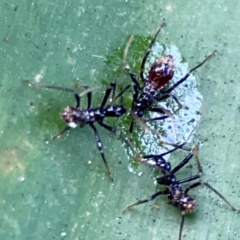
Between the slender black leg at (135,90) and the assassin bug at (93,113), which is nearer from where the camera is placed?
the assassin bug at (93,113)

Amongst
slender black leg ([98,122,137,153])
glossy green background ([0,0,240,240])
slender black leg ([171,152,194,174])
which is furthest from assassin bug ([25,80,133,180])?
slender black leg ([171,152,194,174])

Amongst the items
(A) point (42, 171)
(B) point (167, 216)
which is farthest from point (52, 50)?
(B) point (167, 216)

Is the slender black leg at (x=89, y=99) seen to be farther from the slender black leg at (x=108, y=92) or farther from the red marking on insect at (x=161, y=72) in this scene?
the red marking on insect at (x=161, y=72)

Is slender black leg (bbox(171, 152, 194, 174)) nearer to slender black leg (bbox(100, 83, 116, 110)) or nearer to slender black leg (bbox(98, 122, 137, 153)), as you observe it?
slender black leg (bbox(98, 122, 137, 153))

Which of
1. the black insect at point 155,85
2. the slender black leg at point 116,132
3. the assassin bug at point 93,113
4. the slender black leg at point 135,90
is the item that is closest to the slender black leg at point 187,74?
the black insect at point 155,85

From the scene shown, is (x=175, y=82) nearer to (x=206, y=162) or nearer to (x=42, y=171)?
(x=206, y=162)

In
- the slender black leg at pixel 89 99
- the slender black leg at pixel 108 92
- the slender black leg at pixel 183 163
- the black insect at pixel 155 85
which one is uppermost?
the black insect at pixel 155 85

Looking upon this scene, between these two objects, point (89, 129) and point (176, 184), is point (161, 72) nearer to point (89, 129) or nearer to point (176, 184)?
point (89, 129)
